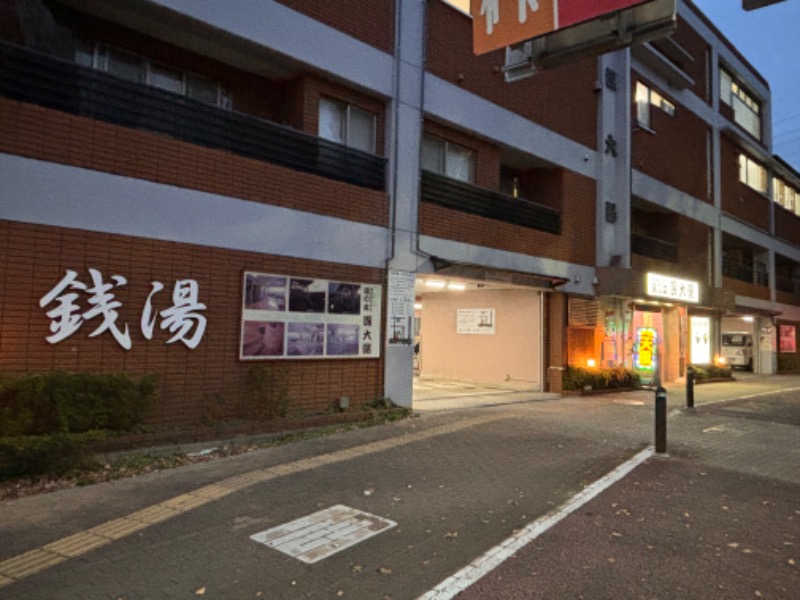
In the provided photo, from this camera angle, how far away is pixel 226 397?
893cm

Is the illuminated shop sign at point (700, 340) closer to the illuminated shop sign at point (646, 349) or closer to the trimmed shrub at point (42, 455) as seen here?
the illuminated shop sign at point (646, 349)

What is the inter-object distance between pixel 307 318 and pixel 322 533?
213 inches

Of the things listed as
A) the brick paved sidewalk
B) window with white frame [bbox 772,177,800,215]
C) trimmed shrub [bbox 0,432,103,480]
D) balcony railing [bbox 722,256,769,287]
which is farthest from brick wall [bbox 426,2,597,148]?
window with white frame [bbox 772,177,800,215]

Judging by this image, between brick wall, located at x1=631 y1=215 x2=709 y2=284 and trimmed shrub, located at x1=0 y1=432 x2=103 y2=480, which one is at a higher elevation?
brick wall, located at x1=631 y1=215 x2=709 y2=284

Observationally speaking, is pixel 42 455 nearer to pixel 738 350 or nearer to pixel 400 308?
pixel 400 308

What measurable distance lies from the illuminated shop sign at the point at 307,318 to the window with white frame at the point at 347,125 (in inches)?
117

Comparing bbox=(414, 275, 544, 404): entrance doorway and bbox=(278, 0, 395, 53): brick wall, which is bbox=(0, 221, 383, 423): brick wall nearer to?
bbox=(278, 0, 395, 53): brick wall

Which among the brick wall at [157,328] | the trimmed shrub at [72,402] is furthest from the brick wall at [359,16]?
the trimmed shrub at [72,402]

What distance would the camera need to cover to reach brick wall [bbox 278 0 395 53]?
33.6ft

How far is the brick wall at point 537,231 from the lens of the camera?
40.8 ft

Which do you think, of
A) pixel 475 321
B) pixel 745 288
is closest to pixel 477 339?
pixel 475 321

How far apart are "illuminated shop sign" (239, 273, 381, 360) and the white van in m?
24.7

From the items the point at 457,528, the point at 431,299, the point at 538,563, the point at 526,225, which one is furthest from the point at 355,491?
the point at 431,299

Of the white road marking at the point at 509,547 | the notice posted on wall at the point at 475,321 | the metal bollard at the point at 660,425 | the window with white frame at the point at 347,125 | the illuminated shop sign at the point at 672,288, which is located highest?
the window with white frame at the point at 347,125
